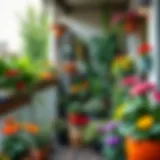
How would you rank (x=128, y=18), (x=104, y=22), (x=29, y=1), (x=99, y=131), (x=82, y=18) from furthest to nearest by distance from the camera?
(x=82, y=18)
(x=104, y=22)
(x=29, y=1)
(x=99, y=131)
(x=128, y=18)

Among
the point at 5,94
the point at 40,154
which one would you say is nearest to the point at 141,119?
the point at 5,94

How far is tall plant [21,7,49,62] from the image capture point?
5.49 metres

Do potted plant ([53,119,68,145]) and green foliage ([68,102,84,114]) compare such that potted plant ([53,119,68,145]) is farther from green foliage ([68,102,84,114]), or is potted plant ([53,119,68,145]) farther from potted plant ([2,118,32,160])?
potted plant ([2,118,32,160])

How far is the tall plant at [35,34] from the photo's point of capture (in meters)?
5.49

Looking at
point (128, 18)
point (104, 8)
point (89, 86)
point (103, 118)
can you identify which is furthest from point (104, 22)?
point (128, 18)

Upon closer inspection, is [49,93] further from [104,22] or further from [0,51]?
[104,22]

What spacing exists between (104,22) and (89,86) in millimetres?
993

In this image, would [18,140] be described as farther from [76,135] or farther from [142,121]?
[76,135]

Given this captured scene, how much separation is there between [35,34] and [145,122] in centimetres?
321

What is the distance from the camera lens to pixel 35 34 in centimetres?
555

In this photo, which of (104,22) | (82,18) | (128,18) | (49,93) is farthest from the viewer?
(82,18)

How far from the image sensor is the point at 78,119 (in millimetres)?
5398

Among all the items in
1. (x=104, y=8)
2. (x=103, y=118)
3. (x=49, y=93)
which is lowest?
(x=103, y=118)

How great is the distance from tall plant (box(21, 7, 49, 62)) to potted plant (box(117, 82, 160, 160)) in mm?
2841
